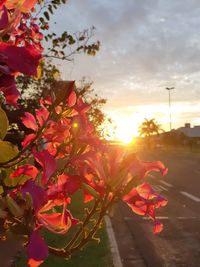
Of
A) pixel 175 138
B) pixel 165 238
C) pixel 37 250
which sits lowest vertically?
pixel 165 238

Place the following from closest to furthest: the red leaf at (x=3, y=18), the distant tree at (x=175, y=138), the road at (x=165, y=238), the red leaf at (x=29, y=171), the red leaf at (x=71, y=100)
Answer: the red leaf at (x=3, y=18) < the red leaf at (x=29, y=171) < the red leaf at (x=71, y=100) < the road at (x=165, y=238) < the distant tree at (x=175, y=138)

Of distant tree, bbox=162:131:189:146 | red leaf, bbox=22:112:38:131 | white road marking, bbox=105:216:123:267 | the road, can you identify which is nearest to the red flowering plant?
red leaf, bbox=22:112:38:131

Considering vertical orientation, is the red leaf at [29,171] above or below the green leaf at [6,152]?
below

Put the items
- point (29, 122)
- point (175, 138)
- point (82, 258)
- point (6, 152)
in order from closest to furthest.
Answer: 1. point (6, 152)
2. point (29, 122)
3. point (82, 258)
4. point (175, 138)

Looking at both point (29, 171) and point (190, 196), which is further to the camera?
point (190, 196)

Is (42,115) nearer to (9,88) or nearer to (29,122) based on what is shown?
(29,122)

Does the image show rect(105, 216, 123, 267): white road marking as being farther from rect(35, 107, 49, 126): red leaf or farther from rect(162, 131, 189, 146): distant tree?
rect(162, 131, 189, 146): distant tree

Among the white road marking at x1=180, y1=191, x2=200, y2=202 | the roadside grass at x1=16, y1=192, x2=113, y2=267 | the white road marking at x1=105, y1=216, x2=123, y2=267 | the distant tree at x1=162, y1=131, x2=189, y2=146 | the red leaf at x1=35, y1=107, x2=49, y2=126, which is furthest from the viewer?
the distant tree at x1=162, y1=131, x2=189, y2=146

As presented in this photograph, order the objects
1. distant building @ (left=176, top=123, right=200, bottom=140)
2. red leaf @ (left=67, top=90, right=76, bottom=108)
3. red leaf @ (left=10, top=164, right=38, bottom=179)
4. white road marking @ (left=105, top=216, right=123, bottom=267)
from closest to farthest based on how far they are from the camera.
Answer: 1. red leaf @ (left=10, top=164, right=38, bottom=179)
2. red leaf @ (left=67, top=90, right=76, bottom=108)
3. white road marking @ (left=105, top=216, right=123, bottom=267)
4. distant building @ (left=176, top=123, right=200, bottom=140)

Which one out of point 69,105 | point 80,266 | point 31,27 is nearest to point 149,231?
point 80,266

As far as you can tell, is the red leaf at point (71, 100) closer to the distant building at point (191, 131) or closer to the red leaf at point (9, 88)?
the red leaf at point (9, 88)

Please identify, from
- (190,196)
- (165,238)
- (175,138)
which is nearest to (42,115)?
(165,238)

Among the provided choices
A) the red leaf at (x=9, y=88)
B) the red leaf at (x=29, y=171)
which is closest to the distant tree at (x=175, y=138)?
the red leaf at (x=29, y=171)

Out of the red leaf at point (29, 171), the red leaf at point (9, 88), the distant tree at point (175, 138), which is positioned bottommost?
the red leaf at point (29, 171)
